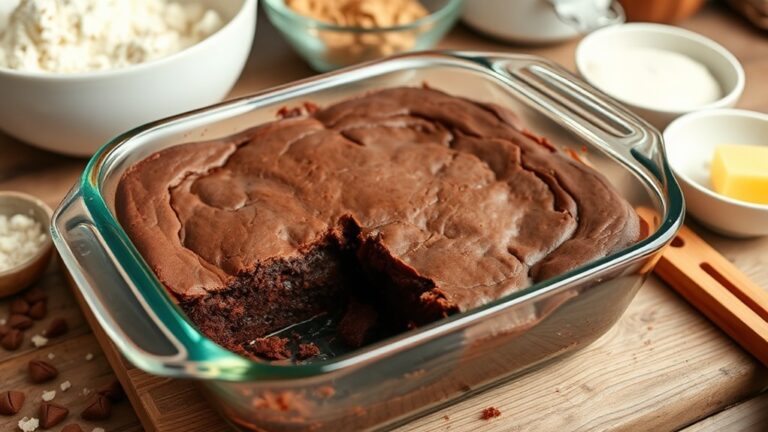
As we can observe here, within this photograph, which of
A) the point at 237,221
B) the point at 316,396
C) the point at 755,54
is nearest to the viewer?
the point at 316,396

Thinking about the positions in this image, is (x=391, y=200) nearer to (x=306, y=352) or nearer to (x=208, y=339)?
(x=306, y=352)

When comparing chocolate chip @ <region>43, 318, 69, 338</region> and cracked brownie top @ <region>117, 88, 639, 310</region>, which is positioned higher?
cracked brownie top @ <region>117, 88, 639, 310</region>

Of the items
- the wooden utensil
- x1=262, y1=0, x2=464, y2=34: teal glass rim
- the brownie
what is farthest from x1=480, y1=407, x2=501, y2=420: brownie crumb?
x1=262, y1=0, x2=464, y2=34: teal glass rim

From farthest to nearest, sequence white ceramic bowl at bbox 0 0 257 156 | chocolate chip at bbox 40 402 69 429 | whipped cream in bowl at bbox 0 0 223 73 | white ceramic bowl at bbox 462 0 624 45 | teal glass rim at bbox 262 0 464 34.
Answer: white ceramic bowl at bbox 462 0 624 45
teal glass rim at bbox 262 0 464 34
whipped cream in bowl at bbox 0 0 223 73
white ceramic bowl at bbox 0 0 257 156
chocolate chip at bbox 40 402 69 429

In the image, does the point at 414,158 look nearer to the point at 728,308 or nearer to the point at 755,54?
the point at 728,308

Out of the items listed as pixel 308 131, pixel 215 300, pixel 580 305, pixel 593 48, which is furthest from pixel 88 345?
pixel 593 48

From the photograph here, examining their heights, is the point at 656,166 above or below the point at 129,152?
above

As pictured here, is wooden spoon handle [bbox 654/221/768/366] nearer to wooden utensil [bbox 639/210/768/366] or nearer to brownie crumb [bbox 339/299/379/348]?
wooden utensil [bbox 639/210/768/366]

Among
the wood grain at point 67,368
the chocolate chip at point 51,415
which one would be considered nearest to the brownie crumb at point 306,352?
the wood grain at point 67,368
